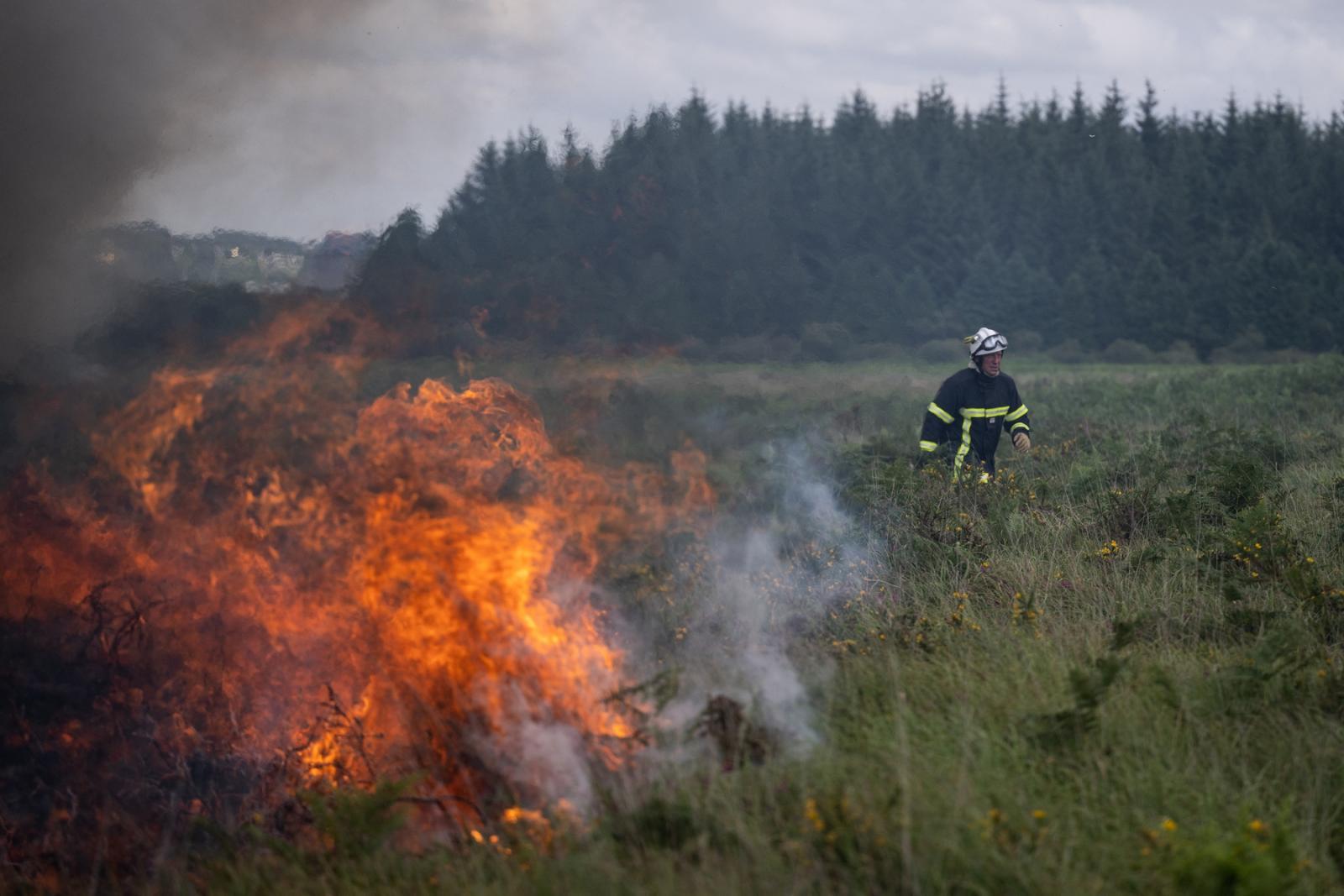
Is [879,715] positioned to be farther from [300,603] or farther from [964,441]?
[964,441]

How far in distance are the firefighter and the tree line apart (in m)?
9.08

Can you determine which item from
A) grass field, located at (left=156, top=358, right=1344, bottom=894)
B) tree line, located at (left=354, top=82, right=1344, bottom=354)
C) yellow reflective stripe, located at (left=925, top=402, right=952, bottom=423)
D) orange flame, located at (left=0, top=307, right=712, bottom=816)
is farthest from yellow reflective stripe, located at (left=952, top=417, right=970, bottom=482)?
tree line, located at (left=354, top=82, right=1344, bottom=354)

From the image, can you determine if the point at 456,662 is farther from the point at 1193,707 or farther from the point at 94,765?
the point at 1193,707

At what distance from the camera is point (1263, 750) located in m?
3.94

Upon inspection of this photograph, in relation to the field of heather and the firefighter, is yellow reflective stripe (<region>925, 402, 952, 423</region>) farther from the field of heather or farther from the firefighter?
the field of heather

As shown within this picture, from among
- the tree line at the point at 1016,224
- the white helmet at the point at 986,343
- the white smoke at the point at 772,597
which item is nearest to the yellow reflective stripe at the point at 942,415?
the white helmet at the point at 986,343

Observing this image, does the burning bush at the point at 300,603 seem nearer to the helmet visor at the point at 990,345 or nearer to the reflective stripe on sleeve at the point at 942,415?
the reflective stripe on sleeve at the point at 942,415

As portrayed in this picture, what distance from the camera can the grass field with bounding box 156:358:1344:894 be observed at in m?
3.25

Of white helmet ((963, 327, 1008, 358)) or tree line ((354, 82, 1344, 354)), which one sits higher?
tree line ((354, 82, 1344, 354))

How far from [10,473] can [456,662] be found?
362 centimetres

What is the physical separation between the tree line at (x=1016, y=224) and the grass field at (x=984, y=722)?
1101cm

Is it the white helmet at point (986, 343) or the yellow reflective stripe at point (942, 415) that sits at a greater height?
the white helmet at point (986, 343)

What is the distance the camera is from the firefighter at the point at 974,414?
8.65m


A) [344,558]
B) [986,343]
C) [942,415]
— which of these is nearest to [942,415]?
[942,415]
